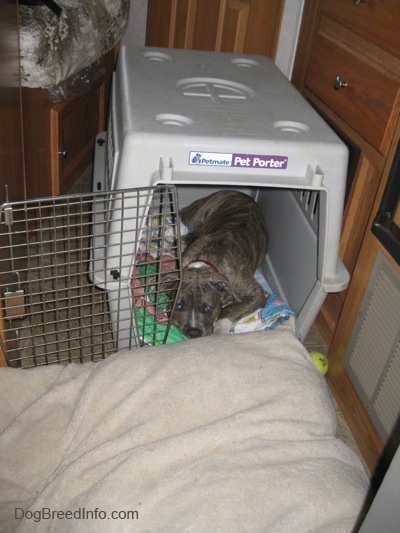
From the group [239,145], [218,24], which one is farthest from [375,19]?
[218,24]

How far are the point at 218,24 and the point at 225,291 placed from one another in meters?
1.68

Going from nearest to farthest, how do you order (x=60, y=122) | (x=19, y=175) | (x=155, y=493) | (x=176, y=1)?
(x=155, y=493)
(x=19, y=175)
(x=60, y=122)
(x=176, y=1)

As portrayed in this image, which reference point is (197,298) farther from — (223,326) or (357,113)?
(357,113)

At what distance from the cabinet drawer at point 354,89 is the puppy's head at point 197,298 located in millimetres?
767

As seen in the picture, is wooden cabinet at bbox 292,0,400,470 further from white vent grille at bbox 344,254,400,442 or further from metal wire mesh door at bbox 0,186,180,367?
metal wire mesh door at bbox 0,186,180,367

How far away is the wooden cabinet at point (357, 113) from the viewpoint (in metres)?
→ 1.71

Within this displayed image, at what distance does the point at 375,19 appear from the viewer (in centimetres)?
175

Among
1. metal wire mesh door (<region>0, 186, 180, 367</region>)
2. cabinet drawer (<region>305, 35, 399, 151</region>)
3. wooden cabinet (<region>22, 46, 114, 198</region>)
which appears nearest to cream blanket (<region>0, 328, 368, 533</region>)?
metal wire mesh door (<region>0, 186, 180, 367</region>)

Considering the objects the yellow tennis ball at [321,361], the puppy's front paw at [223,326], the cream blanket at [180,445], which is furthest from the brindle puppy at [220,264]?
the cream blanket at [180,445]

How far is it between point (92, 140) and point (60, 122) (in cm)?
72

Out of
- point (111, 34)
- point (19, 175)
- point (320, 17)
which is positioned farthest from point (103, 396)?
point (111, 34)

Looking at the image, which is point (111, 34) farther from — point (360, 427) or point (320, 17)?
point (360, 427)

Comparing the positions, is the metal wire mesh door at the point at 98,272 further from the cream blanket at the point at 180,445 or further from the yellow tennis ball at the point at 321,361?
the yellow tennis ball at the point at 321,361

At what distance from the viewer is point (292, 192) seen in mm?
2400
